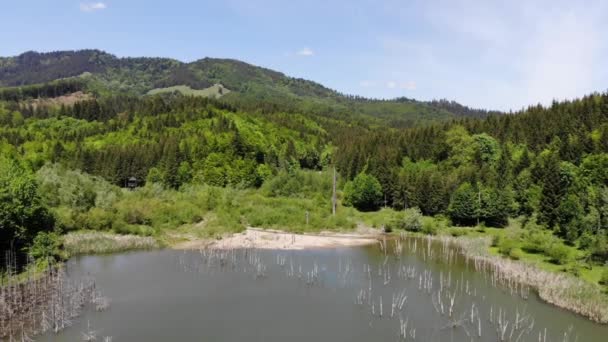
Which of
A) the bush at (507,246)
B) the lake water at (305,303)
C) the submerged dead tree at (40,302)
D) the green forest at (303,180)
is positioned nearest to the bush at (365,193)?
the green forest at (303,180)

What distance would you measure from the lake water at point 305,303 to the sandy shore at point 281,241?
592 cm

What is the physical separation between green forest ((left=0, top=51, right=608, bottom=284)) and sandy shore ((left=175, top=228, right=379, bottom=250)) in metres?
2.91

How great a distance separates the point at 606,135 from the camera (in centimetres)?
7250

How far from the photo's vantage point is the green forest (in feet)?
171

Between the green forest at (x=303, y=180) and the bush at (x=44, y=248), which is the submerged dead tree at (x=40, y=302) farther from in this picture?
the green forest at (x=303, y=180)

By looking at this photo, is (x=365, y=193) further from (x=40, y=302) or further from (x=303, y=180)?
(x=40, y=302)

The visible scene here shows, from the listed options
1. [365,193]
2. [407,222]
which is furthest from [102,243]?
[365,193]

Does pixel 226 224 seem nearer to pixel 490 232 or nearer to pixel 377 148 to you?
pixel 490 232

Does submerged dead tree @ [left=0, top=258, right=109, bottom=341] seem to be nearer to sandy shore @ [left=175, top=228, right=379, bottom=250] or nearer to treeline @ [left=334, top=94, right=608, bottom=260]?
sandy shore @ [left=175, top=228, right=379, bottom=250]

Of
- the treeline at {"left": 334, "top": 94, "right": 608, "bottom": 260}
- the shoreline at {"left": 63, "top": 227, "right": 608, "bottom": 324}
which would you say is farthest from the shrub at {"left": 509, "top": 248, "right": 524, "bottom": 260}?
the treeline at {"left": 334, "top": 94, "right": 608, "bottom": 260}

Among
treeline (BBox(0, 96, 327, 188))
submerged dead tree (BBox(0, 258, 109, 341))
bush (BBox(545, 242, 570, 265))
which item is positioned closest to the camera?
submerged dead tree (BBox(0, 258, 109, 341))

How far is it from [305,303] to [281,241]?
76.5ft

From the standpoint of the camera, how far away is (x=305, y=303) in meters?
35.6

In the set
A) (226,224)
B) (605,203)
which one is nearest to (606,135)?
(605,203)
